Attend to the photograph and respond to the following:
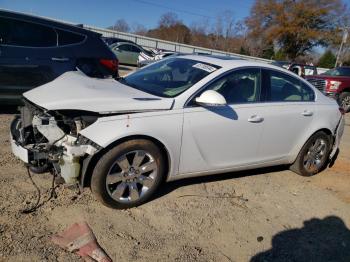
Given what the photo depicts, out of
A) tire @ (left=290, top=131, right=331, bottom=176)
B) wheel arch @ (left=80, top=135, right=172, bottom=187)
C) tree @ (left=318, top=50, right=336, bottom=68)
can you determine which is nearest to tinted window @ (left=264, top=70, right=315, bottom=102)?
tire @ (left=290, top=131, right=331, bottom=176)

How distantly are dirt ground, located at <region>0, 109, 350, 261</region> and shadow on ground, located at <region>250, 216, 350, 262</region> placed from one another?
0.03ft

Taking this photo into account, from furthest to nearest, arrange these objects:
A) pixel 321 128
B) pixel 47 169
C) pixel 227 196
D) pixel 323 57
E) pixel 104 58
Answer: pixel 323 57 → pixel 104 58 → pixel 321 128 → pixel 227 196 → pixel 47 169

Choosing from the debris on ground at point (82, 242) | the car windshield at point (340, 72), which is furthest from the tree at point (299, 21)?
the debris on ground at point (82, 242)

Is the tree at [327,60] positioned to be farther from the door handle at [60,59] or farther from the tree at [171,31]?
the door handle at [60,59]

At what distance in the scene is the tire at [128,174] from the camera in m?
3.62

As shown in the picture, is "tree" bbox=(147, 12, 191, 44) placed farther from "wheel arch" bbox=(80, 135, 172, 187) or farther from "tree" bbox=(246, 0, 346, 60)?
"wheel arch" bbox=(80, 135, 172, 187)

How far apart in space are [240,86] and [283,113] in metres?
0.74

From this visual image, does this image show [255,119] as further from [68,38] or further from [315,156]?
[68,38]

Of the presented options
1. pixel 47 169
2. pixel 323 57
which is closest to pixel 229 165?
pixel 47 169

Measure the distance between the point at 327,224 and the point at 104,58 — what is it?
14.7ft

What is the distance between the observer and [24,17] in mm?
6164

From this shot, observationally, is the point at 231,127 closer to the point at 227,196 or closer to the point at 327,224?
the point at 227,196

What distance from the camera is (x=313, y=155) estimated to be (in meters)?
5.60

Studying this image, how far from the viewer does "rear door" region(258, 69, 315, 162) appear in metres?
4.77
